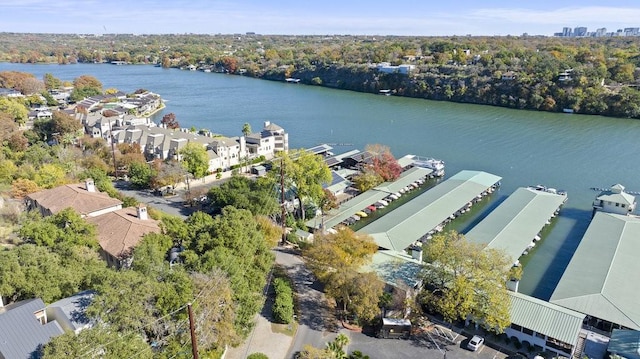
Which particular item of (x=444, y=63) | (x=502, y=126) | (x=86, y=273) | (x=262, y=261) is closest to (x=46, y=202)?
(x=86, y=273)

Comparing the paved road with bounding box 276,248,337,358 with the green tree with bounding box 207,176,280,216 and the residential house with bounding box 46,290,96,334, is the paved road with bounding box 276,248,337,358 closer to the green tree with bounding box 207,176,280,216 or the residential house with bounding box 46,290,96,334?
the green tree with bounding box 207,176,280,216

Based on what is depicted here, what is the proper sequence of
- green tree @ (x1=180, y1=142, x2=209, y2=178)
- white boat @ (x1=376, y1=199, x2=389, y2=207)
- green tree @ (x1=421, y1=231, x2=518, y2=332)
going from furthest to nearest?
green tree @ (x1=180, y1=142, x2=209, y2=178) → white boat @ (x1=376, y1=199, x2=389, y2=207) → green tree @ (x1=421, y1=231, x2=518, y2=332)

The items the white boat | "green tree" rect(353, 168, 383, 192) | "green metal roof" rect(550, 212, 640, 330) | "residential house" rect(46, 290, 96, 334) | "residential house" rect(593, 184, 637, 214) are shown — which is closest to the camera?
"residential house" rect(46, 290, 96, 334)

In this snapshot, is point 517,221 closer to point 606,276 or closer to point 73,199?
point 606,276

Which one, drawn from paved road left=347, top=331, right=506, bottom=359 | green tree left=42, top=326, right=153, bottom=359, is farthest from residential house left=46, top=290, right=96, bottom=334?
paved road left=347, top=331, right=506, bottom=359

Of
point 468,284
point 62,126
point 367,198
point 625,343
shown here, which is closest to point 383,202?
point 367,198

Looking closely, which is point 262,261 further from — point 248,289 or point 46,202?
point 46,202

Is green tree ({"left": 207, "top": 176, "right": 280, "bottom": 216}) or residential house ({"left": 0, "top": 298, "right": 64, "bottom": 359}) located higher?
residential house ({"left": 0, "top": 298, "right": 64, "bottom": 359})
